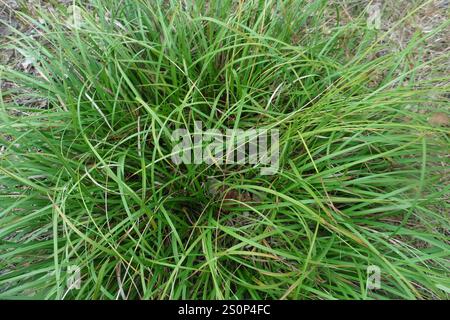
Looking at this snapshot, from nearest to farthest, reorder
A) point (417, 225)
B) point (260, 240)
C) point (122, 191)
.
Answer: point (122, 191) → point (260, 240) → point (417, 225)

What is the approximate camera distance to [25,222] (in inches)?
50.4

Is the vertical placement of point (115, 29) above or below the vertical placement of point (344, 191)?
above

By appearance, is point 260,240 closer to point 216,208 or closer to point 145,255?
point 216,208

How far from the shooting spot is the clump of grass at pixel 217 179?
118 cm

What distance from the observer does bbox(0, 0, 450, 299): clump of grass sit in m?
1.18

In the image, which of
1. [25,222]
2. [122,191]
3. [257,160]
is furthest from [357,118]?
[25,222]

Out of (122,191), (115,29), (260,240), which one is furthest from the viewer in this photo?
(115,29)

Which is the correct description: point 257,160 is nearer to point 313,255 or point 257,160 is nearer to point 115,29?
point 313,255

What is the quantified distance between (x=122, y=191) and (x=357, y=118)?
795 mm

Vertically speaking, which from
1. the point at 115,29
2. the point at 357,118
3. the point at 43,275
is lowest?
the point at 43,275

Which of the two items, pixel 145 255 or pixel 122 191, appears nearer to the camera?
pixel 122 191

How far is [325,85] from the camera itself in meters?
1.45

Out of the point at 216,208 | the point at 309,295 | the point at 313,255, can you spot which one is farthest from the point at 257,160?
the point at 309,295

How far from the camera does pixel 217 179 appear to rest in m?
1.33
